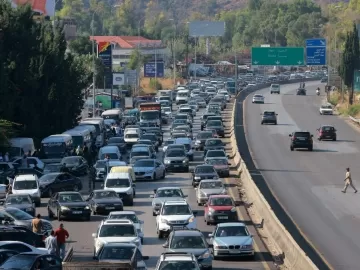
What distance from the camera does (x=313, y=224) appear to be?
1642 inches

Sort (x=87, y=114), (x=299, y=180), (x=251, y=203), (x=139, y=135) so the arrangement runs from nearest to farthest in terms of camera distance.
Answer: (x=251, y=203) → (x=299, y=180) → (x=139, y=135) → (x=87, y=114)

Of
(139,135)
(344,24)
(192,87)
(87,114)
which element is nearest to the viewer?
(139,135)

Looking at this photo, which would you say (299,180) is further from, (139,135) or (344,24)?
(344,24)

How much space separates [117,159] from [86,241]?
24749 millimetres

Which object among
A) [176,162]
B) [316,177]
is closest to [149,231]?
[316,177]

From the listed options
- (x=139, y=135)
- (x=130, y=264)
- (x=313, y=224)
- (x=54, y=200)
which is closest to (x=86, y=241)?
(x=54, y=200)

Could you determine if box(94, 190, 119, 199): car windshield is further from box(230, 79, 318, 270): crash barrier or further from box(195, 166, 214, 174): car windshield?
box(195, 166, 214, 174): car windshield

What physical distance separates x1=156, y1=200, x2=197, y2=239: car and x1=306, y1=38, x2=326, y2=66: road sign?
73474 mm

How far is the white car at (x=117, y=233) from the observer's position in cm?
3259

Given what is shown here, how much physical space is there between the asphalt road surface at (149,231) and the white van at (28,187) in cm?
55

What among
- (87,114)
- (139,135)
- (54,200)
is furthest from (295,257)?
(87,114)

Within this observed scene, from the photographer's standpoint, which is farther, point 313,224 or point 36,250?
point 313,224

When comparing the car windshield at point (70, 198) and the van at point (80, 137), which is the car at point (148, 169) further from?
the car windshield at point (70, 198)

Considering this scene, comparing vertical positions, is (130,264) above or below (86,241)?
above
